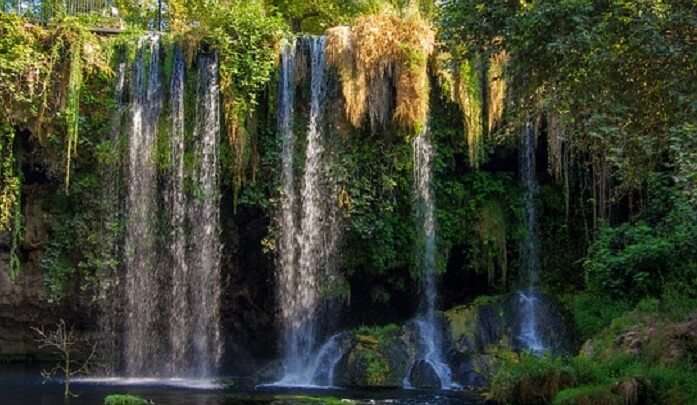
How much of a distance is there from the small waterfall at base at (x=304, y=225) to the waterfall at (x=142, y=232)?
2888mm

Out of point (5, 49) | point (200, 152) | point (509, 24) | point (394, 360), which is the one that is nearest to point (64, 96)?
point (5, 49)

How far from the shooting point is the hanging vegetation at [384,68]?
18906 millimetres

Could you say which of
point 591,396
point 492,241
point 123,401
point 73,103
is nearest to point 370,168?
point 492,241

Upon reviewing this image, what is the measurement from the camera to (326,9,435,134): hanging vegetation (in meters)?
18.9

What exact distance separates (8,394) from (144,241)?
5.07m

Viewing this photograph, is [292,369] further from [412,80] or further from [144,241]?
[412,80]

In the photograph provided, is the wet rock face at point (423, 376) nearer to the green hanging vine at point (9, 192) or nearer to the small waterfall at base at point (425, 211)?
the small waterfall at base at point (425, 211)

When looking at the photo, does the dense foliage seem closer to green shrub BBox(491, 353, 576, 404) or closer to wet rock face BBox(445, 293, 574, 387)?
wet rock face BBox(445, 293, 574, 387)

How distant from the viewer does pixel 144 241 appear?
749 inches

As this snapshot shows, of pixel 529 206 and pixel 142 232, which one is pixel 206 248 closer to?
pixel 142 232

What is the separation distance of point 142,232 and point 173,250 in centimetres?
82

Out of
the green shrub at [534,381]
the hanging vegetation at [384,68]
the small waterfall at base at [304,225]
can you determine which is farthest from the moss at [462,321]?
the green shrub at [534,381]

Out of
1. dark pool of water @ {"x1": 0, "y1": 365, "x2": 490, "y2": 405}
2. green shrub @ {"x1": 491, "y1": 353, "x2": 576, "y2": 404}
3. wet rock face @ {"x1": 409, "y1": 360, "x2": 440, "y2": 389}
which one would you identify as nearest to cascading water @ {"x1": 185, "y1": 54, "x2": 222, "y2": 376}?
dark pool of water @ {"x1": 0, "y1": 365, "x2": 490, "y2": 405}

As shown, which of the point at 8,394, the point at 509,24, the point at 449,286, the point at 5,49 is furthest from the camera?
the point at 449,286
